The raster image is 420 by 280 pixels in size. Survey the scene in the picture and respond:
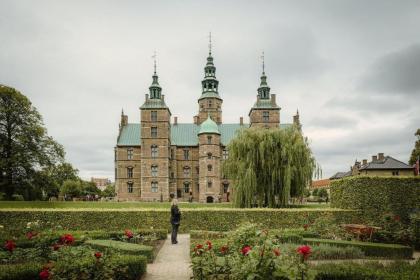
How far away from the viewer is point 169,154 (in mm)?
47406

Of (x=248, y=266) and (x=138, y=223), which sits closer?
(x=248, y=266)

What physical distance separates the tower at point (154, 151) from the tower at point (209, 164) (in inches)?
182

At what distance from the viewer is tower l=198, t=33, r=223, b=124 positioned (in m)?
53.1

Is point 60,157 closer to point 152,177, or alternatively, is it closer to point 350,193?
point 152,177

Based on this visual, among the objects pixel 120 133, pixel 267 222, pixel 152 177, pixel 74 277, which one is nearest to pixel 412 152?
pixel 267 222

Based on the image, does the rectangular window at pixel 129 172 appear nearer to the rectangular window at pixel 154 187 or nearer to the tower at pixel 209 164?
the rectangular window at pixel 154 187

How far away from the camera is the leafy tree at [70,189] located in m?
62.1

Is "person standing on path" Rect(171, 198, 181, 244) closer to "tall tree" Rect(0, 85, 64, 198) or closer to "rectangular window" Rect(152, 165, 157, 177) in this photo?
"tall tree" Rect(0, 85, 64, 198)

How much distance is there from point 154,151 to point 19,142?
18415 mm

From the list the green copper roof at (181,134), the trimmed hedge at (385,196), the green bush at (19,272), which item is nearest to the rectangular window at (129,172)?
the green copper roof at (181,134)

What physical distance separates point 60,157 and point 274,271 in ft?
101

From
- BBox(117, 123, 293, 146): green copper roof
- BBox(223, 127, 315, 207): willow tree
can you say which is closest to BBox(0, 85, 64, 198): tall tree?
BBox(117, 123, 293, 146): green copper roof

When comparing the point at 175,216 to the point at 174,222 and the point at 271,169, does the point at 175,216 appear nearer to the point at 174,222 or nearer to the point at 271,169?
the point at 174,222

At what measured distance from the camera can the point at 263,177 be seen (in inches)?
867
